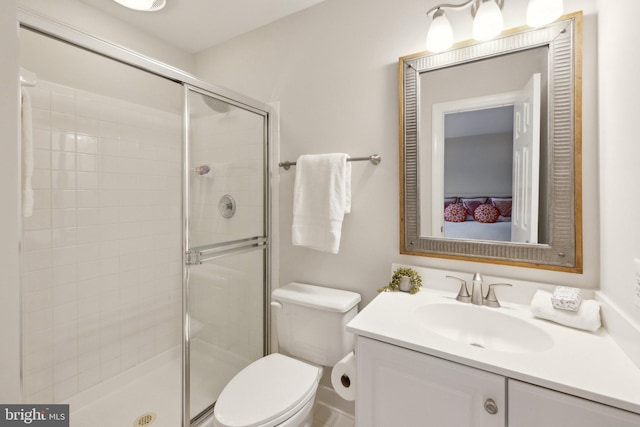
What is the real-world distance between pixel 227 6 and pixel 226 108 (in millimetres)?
621

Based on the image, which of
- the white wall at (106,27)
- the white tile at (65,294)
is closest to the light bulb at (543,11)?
the white wall at (106,27)

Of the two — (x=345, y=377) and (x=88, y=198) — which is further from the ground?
(x=88, y=198)

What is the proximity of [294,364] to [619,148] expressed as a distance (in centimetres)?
147

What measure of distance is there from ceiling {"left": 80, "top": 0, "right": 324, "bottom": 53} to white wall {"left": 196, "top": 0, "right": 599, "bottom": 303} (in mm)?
74

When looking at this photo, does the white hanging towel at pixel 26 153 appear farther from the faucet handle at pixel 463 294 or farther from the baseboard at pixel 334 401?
the faucet handle at pixel 463 294

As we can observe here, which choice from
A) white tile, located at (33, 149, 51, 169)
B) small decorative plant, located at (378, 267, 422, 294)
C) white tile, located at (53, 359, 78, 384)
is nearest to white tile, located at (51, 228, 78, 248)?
white tile, located at (33, 149, 51, 169)

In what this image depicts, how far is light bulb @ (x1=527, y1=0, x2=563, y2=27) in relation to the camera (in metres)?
1.03

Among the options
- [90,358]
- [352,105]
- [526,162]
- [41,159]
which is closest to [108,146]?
[41,159]

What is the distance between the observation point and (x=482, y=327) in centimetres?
115

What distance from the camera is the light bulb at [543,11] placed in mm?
1031

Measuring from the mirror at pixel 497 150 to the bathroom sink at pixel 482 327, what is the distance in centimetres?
23

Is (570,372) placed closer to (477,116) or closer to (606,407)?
(606,407)

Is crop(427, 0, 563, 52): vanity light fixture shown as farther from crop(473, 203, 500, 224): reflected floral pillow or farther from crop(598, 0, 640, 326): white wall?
crop(473, 203, 500, 224): reflected floral pillow

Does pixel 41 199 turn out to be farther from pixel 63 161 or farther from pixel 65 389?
pixel 65 389
